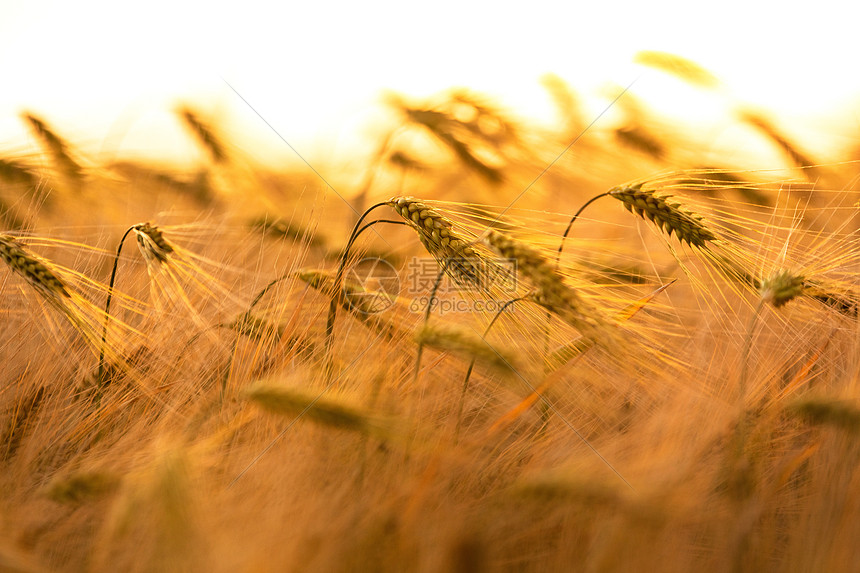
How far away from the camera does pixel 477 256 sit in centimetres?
88

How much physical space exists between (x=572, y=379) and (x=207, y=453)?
1.84 feet

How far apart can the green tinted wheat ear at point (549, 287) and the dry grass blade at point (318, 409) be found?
0.27 metres

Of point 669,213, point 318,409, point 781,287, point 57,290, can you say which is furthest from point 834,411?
point 57,290

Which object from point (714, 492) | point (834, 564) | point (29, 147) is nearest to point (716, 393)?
point (714, 492)

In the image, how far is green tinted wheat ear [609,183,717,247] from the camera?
0.97 meters

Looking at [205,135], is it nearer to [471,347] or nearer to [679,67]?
[679,67]

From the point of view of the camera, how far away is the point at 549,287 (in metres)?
0.78

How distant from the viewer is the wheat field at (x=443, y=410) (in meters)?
0.72

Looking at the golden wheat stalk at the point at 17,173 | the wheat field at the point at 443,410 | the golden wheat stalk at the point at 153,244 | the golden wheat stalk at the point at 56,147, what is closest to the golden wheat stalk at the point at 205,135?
the golden wheat stalk at the point at 56,147

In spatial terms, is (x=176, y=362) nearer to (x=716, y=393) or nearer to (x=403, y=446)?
(x=403, y=446)

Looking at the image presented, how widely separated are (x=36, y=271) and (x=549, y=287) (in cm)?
82

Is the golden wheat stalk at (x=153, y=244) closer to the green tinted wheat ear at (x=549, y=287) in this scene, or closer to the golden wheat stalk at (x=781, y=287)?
the green tinted wheat ear at (x=549, y=287)

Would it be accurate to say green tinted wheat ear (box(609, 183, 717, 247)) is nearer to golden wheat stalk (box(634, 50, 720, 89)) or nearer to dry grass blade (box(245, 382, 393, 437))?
dry grass blade (box(245, 382, 393, 437))

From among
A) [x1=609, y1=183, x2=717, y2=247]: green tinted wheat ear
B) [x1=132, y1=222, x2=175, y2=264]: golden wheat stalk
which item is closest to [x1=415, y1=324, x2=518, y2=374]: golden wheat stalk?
[x1=609, y1=183, x2=717, y2=247]: green tinted wheat ear
